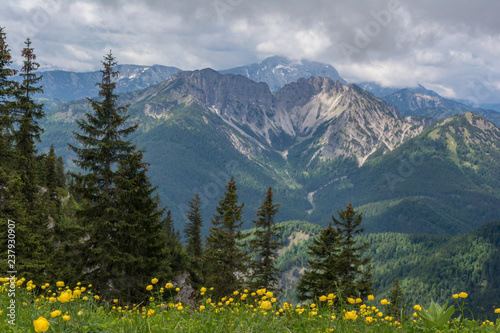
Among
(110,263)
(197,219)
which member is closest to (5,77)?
(110,263)

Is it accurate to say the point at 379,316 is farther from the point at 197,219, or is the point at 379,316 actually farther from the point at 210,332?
the point at 197,219

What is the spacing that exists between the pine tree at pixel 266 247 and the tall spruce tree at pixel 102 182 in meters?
14.1

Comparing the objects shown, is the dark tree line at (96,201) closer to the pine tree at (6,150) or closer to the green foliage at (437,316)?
the pine tree at (6,150)

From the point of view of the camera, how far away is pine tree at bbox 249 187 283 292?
29359mm

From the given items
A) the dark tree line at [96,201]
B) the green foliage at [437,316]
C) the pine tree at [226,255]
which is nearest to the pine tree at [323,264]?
the dark tree line at [96,201]

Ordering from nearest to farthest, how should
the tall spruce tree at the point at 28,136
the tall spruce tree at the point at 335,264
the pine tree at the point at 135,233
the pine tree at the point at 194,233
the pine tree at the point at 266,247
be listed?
the pine tree at the point at 135,233, the tall spruce tree at the point at 28,136, the tall spruce tree at the point at 335,264, the pine tree at the point at 266,247, the pine tree at the point at 194,233

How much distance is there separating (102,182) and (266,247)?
17.8 metres

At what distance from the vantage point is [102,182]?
1912 centimetres

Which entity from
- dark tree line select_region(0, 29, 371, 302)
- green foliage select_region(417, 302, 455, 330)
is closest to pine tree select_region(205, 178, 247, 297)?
dark tree line select_region(0, 29, 371, 302)

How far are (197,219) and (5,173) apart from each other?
38997mm

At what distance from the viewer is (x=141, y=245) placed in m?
20.1

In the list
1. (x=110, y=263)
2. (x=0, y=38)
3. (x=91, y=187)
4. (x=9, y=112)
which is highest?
(x=0, y=38)

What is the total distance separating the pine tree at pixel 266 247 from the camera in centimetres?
2936

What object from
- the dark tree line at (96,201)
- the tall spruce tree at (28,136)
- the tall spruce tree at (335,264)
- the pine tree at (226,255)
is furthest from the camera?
the pine tree at (226,255)
